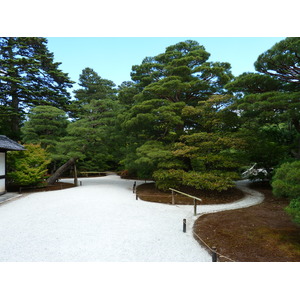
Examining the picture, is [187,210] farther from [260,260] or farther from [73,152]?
[73,152]

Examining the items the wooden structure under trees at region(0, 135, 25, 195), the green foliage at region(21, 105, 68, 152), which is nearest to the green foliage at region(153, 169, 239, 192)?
the wooden structure under trees at region(0, 135, 25, 195)

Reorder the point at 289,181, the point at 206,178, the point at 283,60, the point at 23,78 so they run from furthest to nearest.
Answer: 1. the point at 23,78
2. the point at 206,178
3. the point at 283,60
4. the point at 289,181

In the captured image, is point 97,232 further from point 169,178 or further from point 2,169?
point 2,169

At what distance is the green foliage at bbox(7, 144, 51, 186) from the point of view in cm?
899

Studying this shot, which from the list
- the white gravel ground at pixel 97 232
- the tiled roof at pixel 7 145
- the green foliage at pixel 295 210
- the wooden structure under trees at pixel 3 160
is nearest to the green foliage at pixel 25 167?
the wooden structure under trees at pixel 3 160

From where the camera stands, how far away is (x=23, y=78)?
14.0 m

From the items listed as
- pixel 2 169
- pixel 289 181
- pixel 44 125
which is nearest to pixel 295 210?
pixel 289 181

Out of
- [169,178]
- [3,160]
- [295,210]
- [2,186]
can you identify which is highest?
[3,160]

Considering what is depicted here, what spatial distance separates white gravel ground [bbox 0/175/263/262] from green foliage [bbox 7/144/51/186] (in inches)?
92.8

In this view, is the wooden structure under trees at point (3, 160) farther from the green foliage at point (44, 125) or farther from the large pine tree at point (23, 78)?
the large pine tree at point (23, 78)

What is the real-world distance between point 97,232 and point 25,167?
685cm

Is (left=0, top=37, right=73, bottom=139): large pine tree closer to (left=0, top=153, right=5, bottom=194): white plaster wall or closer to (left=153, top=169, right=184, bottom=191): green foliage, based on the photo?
(left=0, top=153, right=5, bottom=194): white plaster wall

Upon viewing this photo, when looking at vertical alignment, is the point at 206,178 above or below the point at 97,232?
above

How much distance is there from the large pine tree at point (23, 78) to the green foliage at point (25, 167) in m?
6.06
